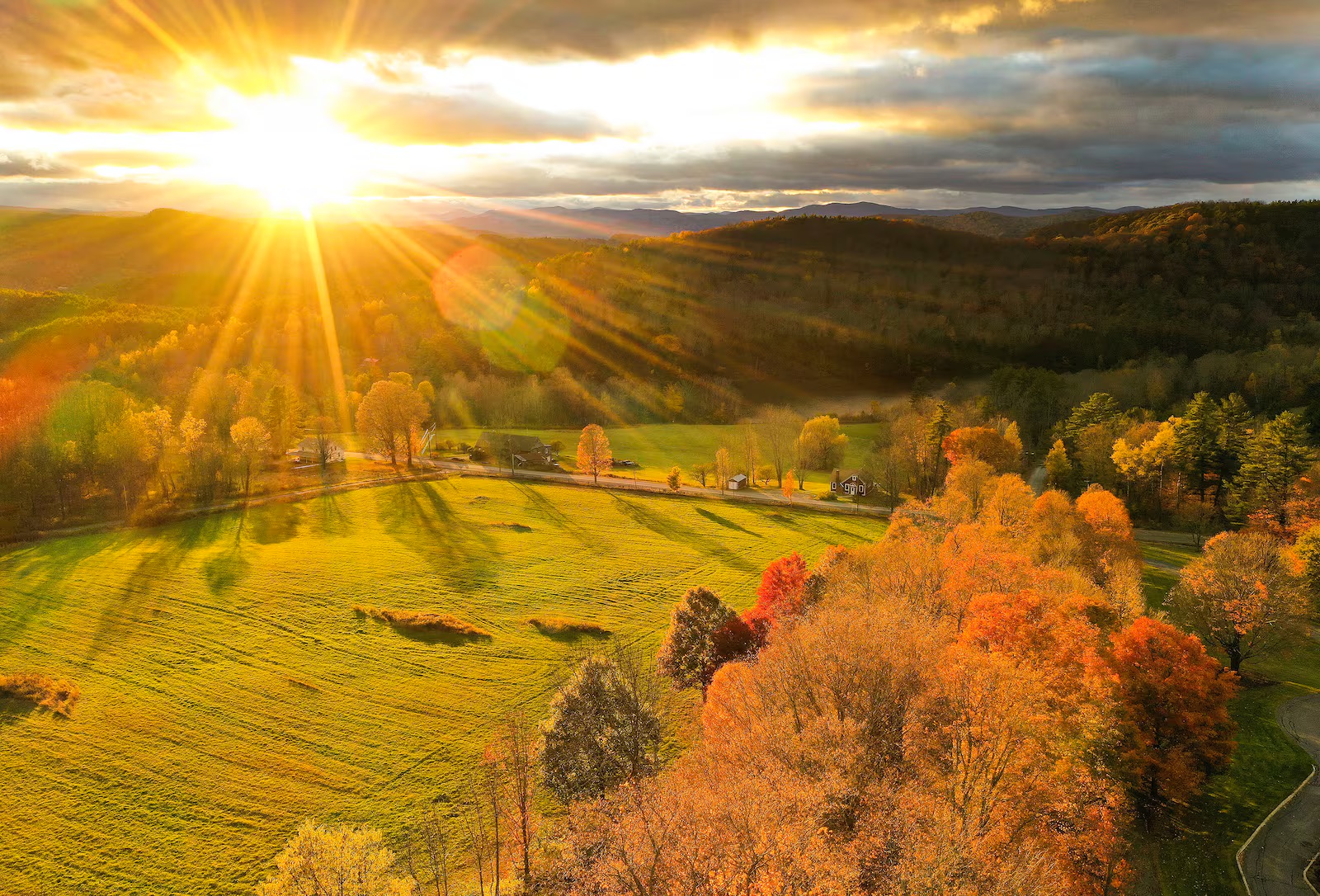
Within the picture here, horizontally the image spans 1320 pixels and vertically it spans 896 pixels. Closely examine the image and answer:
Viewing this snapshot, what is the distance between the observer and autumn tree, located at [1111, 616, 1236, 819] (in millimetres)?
33750

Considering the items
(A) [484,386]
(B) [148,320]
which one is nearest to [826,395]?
(A) [484,386]

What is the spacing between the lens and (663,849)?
1722cm

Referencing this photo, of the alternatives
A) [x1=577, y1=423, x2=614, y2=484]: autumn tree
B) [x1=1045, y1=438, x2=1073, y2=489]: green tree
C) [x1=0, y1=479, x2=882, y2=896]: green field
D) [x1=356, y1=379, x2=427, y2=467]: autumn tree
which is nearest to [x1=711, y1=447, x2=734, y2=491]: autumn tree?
[x1=0, y1=479, x2=882, y2=896]: green field

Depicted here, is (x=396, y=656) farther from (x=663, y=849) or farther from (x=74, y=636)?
(x=663, y=849)

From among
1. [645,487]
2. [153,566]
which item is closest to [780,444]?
[645,487]

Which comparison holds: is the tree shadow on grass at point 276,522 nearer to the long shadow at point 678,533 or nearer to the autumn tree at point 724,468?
the long shadow at point 678,533

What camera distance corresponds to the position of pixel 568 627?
174 ft

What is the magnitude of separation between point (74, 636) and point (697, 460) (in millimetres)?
82773

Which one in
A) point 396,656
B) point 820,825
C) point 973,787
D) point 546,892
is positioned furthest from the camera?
point 396,656

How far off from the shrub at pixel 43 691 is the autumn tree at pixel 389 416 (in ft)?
193

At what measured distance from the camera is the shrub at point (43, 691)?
134 feet

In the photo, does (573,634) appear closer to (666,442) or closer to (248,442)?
(248,442)

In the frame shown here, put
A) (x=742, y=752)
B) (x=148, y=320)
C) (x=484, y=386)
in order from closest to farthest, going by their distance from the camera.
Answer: (x=742, y=752), (x=484, y=386), (x=148, y=320)

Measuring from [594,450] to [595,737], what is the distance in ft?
218
